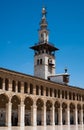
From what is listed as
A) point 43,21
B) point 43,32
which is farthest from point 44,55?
point 43,21

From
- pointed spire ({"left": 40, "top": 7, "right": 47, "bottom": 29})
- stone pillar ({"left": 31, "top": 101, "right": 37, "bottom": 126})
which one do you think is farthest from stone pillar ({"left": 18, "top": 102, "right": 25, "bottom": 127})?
pointed spire ({"left": 40, "top": 7, "right": 47, "bottom": 29})

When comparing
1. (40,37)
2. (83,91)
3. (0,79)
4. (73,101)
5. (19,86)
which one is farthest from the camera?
(40,37)

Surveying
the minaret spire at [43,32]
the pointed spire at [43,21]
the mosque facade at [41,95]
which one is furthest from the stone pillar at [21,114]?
the pointed spire at [43,21]

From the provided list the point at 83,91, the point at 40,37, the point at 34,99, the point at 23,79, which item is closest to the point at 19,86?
the point at 23,79

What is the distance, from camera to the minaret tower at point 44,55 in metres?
70.4

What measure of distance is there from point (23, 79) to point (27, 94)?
7.98 ft

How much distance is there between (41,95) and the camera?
46969mm

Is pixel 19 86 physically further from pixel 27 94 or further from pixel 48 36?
pixel 48 36

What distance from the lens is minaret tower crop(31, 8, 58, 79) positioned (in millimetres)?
70375

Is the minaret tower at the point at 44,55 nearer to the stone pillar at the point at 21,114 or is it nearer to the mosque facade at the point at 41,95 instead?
the mosque facade at the point at 41,95

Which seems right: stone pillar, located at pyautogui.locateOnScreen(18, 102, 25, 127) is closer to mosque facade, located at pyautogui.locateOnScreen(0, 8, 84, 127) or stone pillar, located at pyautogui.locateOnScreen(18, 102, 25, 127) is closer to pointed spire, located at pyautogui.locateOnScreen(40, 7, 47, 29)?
mosque facade, located at pyautogui.locateOnScreen(0, 8, 84, 127)

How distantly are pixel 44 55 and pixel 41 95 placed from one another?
2468 centimetres

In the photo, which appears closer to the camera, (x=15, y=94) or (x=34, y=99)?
(x=15, y=94)

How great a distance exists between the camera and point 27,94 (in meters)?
43.2
